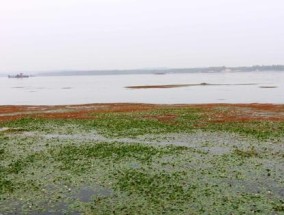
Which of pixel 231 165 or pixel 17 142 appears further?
pixel 17 142

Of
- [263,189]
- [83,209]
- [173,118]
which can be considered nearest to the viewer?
[83,209]

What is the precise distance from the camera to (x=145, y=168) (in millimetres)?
23219

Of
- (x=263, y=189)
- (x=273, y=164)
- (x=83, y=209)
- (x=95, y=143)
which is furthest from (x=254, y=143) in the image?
(x=83, y=209)

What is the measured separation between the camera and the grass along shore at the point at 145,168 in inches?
675

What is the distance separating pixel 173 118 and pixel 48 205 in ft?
97.8

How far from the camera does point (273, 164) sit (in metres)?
23.6

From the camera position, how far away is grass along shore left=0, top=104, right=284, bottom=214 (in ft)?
56.2

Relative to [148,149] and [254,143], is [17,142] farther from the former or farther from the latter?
[254,143]

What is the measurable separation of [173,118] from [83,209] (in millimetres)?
29945

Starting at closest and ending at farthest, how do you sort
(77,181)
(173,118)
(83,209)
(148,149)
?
(83,209) < (77,181) < (148,149) < (173,118)

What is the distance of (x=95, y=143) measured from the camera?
31.4 m

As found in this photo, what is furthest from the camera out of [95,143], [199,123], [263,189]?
[199,123]

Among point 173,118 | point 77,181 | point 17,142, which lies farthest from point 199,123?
point 77,181

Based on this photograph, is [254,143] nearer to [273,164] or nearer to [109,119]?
[273,164]
